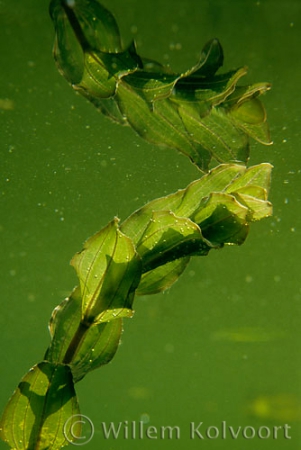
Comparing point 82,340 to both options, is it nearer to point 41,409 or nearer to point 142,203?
point 41,409

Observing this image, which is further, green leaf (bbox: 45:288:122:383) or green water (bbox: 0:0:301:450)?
green water (bbox: 0:0:301:450)

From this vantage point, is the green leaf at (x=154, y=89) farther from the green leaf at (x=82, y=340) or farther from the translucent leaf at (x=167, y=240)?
the green leaf at (x=82, y=340)

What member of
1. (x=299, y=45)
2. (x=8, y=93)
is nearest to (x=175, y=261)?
(x=299, y=45)

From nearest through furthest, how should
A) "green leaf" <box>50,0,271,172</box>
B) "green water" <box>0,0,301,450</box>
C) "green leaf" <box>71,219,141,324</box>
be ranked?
"green leaf" <box>71,219,141,324</box>
"green leaf" <box>50,0,271,172</box>
"green water" <box>0,0,301,450</box>

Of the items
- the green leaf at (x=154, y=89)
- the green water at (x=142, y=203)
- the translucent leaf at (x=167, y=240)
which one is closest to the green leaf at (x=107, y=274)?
the translucent leaf at (x=167, y=240)

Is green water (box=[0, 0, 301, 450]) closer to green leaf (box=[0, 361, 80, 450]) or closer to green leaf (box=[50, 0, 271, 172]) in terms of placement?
green leaf (box=[50, 0, 271, 172])

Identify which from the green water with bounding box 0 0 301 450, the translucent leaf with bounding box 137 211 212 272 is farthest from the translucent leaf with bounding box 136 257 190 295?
the green water with bounding box 0 0 301 450
